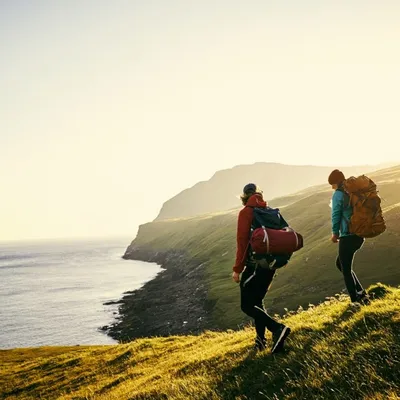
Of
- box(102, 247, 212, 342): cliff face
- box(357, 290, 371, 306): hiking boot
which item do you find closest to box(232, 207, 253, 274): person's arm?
box(357, 290, 371, 306): hiking boot

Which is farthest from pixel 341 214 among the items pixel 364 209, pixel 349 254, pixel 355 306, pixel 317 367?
pixel 317 367

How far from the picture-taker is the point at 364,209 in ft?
32.9

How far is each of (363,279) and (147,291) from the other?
62.6 meters

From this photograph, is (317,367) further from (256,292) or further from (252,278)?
(252,278)

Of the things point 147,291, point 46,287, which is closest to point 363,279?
point 147,291

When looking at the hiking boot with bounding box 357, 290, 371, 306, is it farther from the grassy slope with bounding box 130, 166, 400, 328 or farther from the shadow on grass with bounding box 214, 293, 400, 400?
the grassy slope with bounding box 130, 166, 400, 328

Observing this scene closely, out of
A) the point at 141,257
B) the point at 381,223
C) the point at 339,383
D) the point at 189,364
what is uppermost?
the point at 381,223

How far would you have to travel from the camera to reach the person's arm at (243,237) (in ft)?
27.9

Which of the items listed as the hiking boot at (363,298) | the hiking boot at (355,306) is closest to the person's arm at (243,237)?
the hiking boot at (355,306)

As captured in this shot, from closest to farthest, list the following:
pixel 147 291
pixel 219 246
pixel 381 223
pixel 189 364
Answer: pixel 381 223
pixel 189 364
pixel 147 291
pixel 219 246

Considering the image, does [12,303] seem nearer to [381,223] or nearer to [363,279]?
[363,279]

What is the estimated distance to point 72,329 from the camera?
216ft

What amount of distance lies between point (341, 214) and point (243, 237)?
344 centimetres

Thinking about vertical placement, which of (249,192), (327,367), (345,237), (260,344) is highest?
(249,192)
